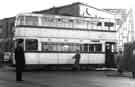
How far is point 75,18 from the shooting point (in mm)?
24766

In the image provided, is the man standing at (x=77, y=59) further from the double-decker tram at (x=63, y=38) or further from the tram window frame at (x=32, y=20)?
the tram window frame at (x=32, y=20)

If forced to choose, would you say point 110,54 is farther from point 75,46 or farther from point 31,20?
point 31,20

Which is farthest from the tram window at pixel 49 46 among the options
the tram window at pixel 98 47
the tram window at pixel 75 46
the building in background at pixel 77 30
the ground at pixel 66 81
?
the ground at pixel 66 81

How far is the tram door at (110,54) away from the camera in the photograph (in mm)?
26344

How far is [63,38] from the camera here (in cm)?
2405

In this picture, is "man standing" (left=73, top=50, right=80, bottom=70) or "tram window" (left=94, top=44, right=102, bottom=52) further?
"tram window" (left=94, top=44, right=102, bottom=52)

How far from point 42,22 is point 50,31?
37.8 inches

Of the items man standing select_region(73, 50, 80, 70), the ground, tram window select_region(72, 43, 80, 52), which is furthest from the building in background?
the ground

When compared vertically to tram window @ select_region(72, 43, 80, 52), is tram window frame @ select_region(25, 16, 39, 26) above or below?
above

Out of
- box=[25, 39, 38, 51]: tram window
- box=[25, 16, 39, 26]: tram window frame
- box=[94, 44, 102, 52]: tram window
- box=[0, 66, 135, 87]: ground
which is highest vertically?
box=[25, 16, 39, 26]: tram window frame

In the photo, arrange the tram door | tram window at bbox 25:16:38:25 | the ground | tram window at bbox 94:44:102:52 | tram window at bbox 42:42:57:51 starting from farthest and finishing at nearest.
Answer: the tram door
tram window at bbox 94:44:102:52
tram window at bbox 42:42:57:51
tram window at bbox 25:16:38:25
the ground

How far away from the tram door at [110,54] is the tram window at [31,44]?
6.70 m

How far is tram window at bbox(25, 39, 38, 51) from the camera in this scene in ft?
74.3

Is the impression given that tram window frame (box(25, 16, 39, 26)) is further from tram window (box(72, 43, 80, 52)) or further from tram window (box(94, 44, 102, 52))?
tram window (box(94, 44, 102, 52))
